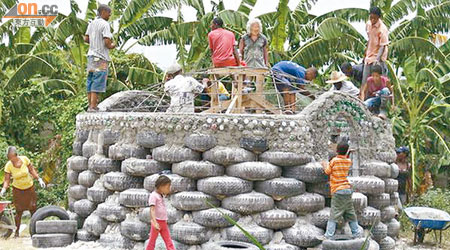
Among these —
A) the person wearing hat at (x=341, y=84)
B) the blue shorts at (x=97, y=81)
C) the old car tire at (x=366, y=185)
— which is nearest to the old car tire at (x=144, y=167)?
the blue shorts at (x=97, y=81)

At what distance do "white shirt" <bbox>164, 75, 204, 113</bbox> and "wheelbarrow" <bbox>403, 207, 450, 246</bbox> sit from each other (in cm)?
390

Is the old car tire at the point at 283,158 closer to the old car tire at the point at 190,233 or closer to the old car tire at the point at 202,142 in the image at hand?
the old car tire at the point at 202,142

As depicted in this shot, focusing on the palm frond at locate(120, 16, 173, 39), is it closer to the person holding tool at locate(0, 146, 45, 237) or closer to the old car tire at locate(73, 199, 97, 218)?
the person holding tool at locate(0, 146, 45, 237)

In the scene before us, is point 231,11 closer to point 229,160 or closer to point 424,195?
point 424,195

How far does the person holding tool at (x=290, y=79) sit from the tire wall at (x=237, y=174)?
140 cm

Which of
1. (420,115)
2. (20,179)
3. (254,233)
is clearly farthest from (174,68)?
(420,115)

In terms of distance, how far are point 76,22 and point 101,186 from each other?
6127mm

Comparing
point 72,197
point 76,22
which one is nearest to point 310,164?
point 72,197

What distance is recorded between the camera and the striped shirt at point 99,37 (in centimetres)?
1054

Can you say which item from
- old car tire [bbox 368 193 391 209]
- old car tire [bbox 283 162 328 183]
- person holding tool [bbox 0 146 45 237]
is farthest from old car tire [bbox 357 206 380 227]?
person holding tool [bbox 0 146 45 237]

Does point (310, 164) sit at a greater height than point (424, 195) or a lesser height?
greater

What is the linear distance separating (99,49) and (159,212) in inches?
134

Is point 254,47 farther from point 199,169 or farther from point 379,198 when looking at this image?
point 379,198

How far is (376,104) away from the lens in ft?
34.6
